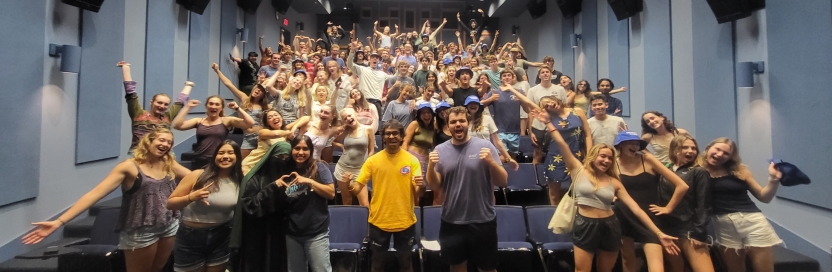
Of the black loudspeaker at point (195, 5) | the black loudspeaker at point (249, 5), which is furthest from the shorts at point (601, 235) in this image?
the black loudspeaker at point (249, 5)

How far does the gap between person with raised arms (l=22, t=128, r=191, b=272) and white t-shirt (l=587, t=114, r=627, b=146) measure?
3.84 meters

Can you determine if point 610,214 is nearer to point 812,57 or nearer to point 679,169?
point 679,169

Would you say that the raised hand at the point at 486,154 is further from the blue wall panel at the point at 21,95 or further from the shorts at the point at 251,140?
the blue wall panel at the point at 21,95

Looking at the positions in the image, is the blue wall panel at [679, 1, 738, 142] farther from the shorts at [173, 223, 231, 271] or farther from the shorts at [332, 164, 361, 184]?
the shorts at [173, 223, 231, 271]

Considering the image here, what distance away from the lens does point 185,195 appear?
2.86m

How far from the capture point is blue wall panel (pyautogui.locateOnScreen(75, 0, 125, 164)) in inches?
185

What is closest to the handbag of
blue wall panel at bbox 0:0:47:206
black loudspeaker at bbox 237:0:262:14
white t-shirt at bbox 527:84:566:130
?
white t-shirt at bbox 527:84:566:130

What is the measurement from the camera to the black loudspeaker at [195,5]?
6841 millimetres

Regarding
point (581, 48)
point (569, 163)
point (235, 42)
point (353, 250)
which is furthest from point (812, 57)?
point (235, 42)

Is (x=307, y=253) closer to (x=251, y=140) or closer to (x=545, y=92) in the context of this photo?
(x=251, y=140)

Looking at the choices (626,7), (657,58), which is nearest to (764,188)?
(657,58)

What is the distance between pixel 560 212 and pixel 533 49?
1069 cm

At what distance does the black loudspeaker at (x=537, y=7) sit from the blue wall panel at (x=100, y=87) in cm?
962

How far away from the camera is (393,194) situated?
3.13 m
